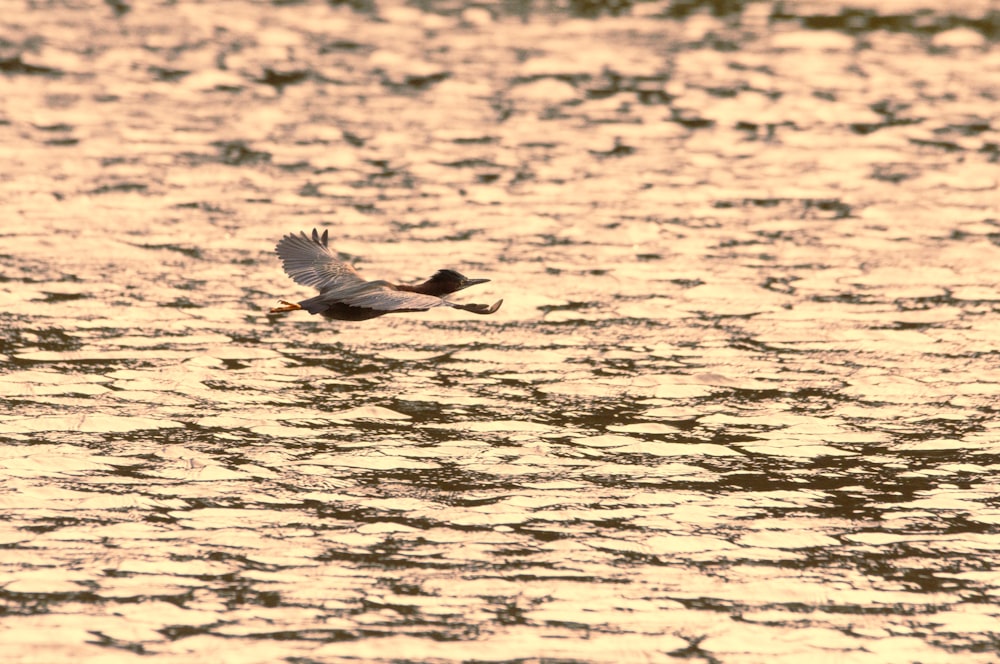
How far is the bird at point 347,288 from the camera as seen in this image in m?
12.5

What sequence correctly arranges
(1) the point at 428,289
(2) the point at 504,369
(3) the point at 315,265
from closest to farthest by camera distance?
(1) the point at 428,289
(3) the point at 315,265
(2) the point at 504,369

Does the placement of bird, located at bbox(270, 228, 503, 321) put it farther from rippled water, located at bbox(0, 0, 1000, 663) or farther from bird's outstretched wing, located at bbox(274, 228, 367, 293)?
rippled water, located at bbox(0, 0, 1000, 663)

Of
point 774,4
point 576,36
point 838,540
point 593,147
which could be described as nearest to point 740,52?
point 576,36

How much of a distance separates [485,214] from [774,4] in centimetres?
1882

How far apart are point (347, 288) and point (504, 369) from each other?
3.04 meters

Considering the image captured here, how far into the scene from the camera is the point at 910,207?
2241 centimetres

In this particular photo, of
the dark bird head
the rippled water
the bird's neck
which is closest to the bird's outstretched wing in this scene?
the bird's neck

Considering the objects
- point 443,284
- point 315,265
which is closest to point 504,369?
point 315,265

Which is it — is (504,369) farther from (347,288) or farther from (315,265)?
(347,288)

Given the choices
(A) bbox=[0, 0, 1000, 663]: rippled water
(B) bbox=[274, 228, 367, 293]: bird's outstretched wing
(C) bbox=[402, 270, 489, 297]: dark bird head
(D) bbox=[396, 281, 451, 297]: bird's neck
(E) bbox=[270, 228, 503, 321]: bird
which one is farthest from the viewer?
(B) bbox=[274, 228, 367, 293]: bird's outstretched wing

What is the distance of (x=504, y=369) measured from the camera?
1631 cm

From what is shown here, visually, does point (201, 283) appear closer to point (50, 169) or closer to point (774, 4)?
point (50, 169)

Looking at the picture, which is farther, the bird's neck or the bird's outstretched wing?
the bird's outstretched wing

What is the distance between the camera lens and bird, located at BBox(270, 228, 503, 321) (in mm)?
12484
